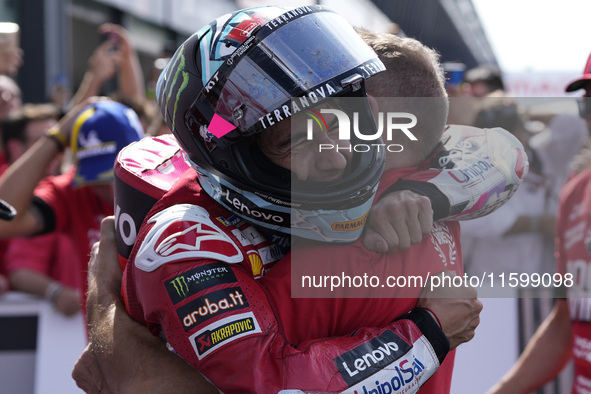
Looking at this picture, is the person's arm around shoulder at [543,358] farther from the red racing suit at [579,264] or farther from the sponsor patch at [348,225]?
the sponsor patch at [348,225]

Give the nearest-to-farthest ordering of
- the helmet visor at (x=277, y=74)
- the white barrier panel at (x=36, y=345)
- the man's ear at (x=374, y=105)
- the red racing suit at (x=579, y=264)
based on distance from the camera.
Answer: the helmet visor at (x=277, y=74) → the man's ear at (x=374, y=105) → the red racing suit at (x=579, y=264) → the white barrier panel at (x=36, y=345)

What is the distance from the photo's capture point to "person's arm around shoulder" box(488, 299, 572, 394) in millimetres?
2754

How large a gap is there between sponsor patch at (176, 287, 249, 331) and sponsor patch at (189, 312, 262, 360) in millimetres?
18

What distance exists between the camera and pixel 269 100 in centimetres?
143

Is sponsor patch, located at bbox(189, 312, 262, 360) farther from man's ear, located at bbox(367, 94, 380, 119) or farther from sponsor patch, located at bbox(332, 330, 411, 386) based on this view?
man's ear, located at bbox(367, 94, 380, 119)

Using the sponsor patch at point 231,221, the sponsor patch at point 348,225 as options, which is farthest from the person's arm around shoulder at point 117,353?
the sponsor patch at point 348,225

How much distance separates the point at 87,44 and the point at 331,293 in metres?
11.2

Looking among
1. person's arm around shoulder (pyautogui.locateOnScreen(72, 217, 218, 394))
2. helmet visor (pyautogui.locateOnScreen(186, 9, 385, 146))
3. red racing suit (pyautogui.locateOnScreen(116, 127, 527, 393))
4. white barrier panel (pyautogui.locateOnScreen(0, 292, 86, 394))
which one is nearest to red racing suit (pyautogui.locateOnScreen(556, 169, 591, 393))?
red racing suit (pyautogui.locateOnScreen(116, 127, 527, 393))

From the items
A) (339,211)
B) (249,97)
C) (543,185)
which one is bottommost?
(543,185)

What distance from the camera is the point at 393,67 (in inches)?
66.0

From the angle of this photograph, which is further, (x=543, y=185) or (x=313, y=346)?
(x=543, y=185)

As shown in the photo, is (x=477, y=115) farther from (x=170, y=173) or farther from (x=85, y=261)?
(x=85, y=261)

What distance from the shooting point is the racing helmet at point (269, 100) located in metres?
1.44

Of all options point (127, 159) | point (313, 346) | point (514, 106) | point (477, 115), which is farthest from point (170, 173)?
point (514, 106)
